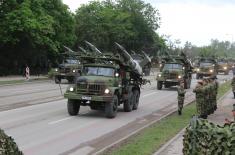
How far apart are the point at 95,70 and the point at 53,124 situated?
4378 millimetres

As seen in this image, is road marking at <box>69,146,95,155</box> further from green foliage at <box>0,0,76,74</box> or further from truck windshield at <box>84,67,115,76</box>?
green foliage at <box>0,0,76,74</box>

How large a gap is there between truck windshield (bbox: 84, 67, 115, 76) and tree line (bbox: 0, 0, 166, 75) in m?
29.6

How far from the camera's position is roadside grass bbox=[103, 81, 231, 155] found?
13322 mm

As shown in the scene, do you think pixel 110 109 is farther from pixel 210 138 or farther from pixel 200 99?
pixel 210 138

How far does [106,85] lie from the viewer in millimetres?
20984

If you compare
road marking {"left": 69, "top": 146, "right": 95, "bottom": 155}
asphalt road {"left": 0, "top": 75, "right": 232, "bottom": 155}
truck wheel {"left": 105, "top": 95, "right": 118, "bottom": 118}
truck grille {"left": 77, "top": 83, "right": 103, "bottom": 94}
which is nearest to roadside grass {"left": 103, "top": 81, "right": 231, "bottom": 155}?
road marking {"left": 69, "top": 146, "right": 95, "bottom": 155}

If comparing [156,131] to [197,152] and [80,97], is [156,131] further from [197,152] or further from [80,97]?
[197,152]

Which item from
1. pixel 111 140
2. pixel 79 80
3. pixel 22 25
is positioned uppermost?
pixel 22 25

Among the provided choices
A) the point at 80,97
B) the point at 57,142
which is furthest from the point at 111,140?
the point at 80,97

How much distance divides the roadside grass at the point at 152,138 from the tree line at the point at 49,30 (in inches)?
1268

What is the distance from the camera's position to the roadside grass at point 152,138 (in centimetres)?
1332

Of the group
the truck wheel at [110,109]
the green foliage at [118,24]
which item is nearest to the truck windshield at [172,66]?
the truck wheel at [110,109]

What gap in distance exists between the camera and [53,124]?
18.6 meters

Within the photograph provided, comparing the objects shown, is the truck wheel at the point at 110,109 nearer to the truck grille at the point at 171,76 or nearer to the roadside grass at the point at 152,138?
the roadside grass at the point at 152,138
